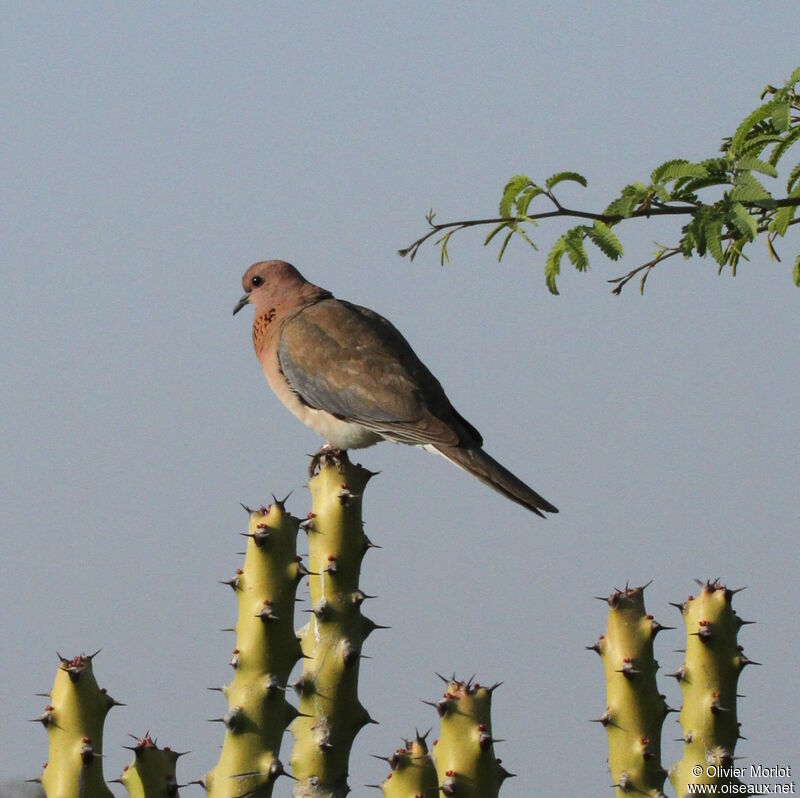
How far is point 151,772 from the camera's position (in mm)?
4988

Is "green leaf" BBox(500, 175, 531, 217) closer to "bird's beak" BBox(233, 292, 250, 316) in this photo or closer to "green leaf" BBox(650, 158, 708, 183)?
"green leaf" BBox(650, 158, 708, 183)

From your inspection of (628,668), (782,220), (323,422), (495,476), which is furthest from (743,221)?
(323,422)

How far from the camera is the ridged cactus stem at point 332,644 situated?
18.7 ft

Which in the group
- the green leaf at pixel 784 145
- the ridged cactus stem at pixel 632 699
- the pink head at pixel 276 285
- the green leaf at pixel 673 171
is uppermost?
the pink head at pixel 276 285

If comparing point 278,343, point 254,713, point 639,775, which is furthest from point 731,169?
point 278,343

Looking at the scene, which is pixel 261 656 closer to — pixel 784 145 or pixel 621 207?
pixel 621 207

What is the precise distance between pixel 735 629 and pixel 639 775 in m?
0.72

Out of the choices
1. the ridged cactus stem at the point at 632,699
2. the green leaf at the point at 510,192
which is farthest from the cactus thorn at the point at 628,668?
the green leaf at the point at 510,192

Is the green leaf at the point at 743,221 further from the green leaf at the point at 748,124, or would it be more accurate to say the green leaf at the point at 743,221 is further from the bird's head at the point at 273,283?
the bird's head at the point at 273,283

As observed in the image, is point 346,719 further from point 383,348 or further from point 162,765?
point 383,348

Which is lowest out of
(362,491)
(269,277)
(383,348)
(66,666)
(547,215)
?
(66,666)

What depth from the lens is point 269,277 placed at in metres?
9.37

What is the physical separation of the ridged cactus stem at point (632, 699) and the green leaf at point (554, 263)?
1264 mm

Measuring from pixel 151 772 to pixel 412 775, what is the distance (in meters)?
0.94
